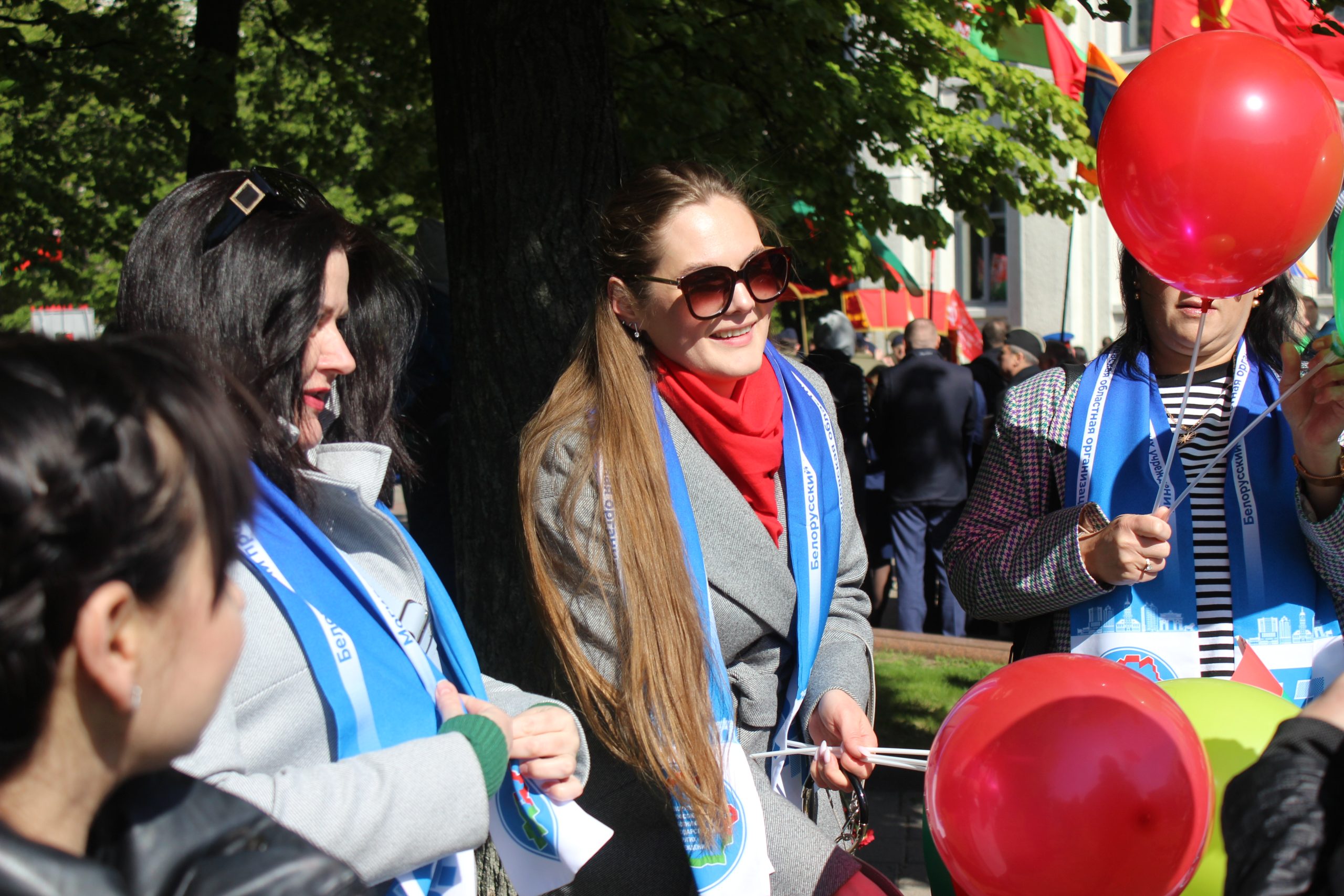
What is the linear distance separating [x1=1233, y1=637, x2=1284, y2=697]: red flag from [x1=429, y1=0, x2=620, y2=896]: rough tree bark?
1813mm

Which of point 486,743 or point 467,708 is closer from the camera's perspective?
point 486,743

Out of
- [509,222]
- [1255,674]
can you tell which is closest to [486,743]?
[1255,674]

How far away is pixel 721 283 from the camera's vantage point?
230 centimetres

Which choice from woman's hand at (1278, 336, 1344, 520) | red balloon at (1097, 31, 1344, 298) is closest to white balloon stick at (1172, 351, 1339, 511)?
woman's hand at (1278, 336, 1344, 520)

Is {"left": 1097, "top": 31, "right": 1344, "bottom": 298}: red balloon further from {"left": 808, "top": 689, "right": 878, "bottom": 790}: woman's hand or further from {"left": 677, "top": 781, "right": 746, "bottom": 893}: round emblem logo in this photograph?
{"left": 677, "top": 781, "right": 746, "bottom": 893}: round emblem logo

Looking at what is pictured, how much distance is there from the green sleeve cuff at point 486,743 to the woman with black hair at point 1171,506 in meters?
1.38

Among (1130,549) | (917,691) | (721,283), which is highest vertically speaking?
(721,283)

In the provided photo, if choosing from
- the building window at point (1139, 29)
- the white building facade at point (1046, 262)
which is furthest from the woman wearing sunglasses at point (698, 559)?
the building window at point (1139, 29)

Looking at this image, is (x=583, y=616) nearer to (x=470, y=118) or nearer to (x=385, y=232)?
(x=385, y=232)

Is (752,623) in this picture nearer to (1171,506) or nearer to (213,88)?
(1171,506)

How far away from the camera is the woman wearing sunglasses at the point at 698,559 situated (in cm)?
206

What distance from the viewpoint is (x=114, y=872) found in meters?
1.01

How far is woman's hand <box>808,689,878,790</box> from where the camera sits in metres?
2.18

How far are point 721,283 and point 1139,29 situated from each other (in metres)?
20.7
